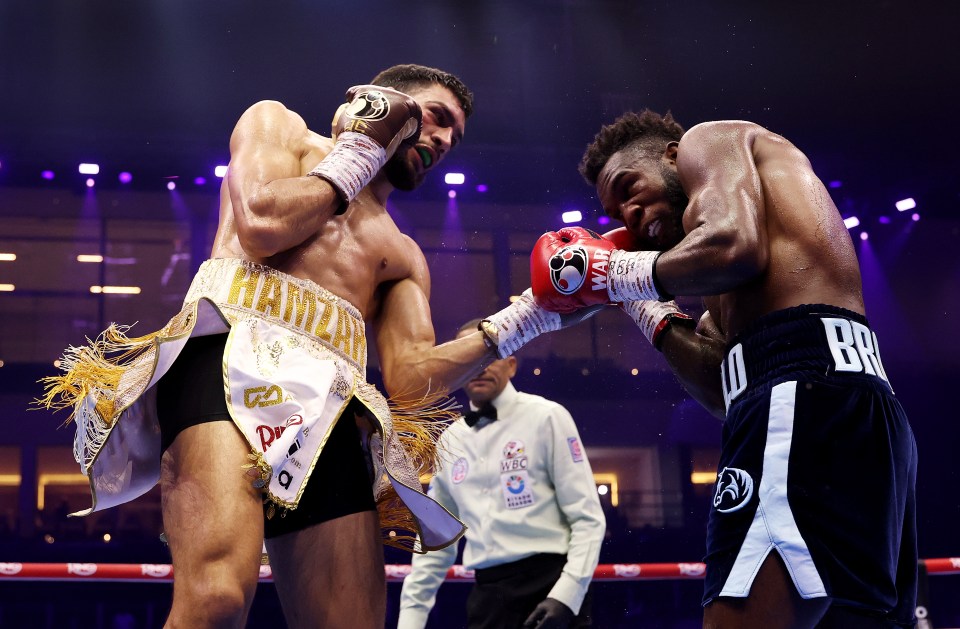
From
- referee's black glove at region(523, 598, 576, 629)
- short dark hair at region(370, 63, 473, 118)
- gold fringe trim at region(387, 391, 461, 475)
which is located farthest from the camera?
referee's black glove at region(523, 598, 576, 629)

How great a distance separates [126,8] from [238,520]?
527 centimetres

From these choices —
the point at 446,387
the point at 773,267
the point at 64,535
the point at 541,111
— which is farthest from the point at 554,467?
the point at 64,535

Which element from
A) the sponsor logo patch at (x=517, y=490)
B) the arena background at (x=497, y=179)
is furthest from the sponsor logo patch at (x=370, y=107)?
the arena background at (x=497, y=179)

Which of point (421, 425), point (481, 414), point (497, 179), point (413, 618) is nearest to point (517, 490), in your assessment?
point (481, 414)

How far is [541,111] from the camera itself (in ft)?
22.8

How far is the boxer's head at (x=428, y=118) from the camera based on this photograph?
229cm

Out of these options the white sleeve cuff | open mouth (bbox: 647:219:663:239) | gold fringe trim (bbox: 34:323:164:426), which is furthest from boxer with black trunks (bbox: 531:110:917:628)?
the white sleeve cuff

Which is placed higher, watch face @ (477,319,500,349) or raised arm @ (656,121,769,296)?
raised arm @ (656,121,769,296)

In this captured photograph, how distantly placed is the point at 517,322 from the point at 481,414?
173 centimetres

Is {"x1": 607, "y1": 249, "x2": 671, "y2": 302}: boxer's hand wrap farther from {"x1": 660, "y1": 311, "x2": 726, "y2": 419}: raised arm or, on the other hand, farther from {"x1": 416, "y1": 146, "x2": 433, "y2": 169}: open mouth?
{"x1": 416, "y1": 146, "x2": 433, "y2": 169}: open mouth

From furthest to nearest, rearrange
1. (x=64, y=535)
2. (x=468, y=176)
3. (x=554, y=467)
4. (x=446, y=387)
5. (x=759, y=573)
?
1. (x=468, y=176)
2. (x=64, y=535)
3. (x=554, y=467)
4. (x=446, y=387)
5. (x=759, y=573)

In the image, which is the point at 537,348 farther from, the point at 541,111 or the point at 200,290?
the point at 200,290

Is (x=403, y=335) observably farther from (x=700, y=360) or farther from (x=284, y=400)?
(x=700, y=360)

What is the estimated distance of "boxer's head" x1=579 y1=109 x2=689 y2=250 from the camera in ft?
6.88
